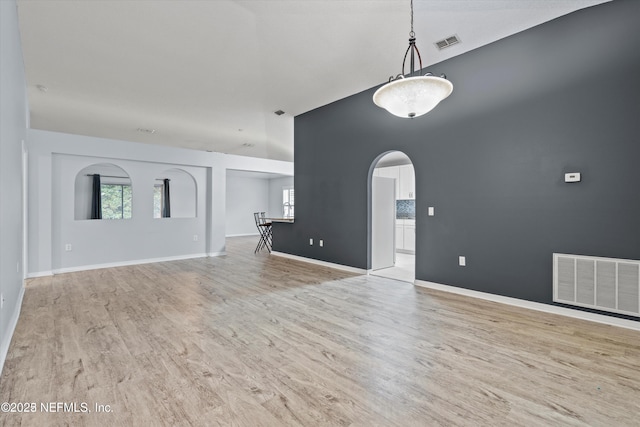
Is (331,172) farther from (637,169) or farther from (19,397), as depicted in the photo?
(19,397)

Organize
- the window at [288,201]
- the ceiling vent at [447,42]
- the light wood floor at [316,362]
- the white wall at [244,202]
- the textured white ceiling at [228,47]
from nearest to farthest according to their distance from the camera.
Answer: the light wood floor at [316,362] < the textured white ceiling at [228,47] < the ceiling vent at [447,42] < the white wall at [244,202] < the window at [288,201]

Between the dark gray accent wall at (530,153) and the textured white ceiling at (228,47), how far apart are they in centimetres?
32

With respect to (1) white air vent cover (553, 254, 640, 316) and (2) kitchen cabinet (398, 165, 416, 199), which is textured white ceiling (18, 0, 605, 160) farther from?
(2) kitchen cabinet (398, 165, 416, 199)

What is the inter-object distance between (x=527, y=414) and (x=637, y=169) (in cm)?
256

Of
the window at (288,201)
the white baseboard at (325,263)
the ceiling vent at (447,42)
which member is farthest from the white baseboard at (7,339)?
the window at (288,201)

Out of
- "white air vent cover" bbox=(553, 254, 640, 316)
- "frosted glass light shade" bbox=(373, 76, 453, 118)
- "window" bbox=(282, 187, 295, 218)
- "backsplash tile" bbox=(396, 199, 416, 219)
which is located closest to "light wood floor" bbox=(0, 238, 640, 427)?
"white air vent cover" bbox=(553, 254, 640, 316)

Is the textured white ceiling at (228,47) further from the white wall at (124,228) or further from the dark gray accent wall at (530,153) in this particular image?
the white wall at (124,228)

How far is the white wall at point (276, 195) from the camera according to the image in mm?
12101

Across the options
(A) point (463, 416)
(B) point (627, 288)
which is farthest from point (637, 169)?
(A) point (463, 416)

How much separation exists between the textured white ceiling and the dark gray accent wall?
12.7 inches

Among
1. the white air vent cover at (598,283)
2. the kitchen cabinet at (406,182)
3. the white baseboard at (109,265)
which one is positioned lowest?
the white baseboard at (109,265)

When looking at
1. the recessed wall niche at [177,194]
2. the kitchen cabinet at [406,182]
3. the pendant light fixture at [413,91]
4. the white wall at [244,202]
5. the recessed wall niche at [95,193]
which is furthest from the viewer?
the white wall at [244,202]

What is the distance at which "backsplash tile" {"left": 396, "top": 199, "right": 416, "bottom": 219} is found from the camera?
7668mm

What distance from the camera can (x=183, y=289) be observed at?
4113 mm
